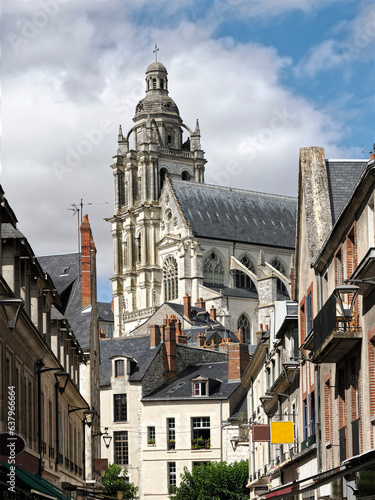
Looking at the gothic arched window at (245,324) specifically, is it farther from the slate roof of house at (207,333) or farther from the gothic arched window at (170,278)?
the slate roof of house at (207,333)

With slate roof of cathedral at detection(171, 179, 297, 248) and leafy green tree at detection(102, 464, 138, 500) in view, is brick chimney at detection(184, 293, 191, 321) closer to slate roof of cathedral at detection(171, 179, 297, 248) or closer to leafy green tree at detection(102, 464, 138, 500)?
slate roof of cathedral at detection(171, 179, 297, 248)

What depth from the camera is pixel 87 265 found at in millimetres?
49281

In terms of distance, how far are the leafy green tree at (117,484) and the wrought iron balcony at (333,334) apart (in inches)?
1739

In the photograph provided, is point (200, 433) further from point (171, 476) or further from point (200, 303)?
point (200, 303)

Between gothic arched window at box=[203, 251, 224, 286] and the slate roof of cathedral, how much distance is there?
2425mm

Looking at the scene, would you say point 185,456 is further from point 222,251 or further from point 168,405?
point 222,251

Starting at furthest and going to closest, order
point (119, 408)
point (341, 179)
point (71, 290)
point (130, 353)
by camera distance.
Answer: point (130, 353) → point (119, 408) → point (71, 290) → point (341, 179)

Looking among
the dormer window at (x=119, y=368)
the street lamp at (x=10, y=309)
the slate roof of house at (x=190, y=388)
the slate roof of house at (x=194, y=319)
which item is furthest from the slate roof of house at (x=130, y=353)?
the street lamp at (x=10, y=309)

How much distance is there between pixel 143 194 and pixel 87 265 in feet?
247

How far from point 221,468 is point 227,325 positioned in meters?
52.6

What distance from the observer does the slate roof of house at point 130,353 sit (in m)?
68.3

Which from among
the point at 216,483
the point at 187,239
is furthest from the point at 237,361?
the point at 187,239

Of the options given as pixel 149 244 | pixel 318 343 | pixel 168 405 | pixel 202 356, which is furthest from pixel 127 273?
pixel 318 343

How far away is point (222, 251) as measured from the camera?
120312mm
